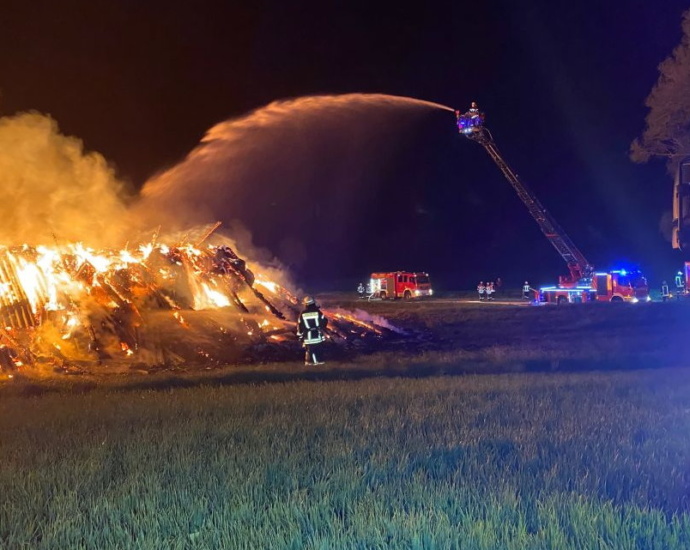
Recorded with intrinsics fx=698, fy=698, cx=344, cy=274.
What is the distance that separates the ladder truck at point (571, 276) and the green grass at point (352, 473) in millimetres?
22918

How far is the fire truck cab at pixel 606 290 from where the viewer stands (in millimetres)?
31312

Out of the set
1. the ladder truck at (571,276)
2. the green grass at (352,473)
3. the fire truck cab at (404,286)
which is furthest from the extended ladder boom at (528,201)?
the green grass at (352,473)

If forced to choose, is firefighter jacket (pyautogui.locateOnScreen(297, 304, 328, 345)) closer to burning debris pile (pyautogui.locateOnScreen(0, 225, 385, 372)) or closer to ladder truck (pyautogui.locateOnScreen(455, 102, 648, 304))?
burning debris pile (pyautogui.locateOnScreen(0, 225, 385, 372))

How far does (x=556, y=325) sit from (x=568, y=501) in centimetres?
2019

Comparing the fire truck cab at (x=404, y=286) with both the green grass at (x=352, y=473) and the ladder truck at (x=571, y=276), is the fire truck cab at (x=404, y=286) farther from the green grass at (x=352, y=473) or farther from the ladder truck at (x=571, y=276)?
the green grass at (x=352, y=473)

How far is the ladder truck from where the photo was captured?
30.5 meters

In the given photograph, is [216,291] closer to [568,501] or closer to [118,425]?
[118,425]

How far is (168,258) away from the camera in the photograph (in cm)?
2020

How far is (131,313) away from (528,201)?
21758 millimetres

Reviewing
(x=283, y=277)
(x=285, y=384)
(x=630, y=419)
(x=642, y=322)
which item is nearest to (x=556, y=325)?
(x=642, y=322)

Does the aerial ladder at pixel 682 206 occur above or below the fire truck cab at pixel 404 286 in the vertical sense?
below

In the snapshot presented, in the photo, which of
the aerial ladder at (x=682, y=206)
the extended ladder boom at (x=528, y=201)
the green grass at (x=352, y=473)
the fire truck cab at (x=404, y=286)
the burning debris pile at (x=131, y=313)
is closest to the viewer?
the green grass at (x=352, y=473)

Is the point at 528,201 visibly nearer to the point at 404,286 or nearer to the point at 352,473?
the point at 404,286

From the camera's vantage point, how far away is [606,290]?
105ft
